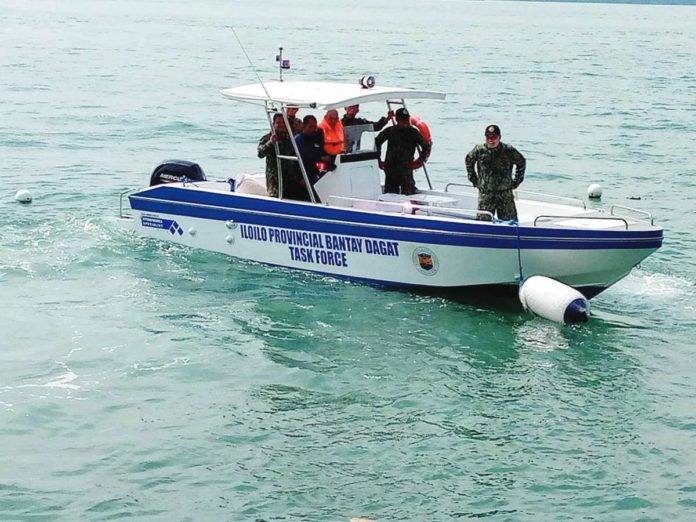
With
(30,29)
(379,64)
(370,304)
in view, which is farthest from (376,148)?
(30,29)

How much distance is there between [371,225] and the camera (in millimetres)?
14586

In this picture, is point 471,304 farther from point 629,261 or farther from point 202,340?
point 202,340

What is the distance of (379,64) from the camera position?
5269 cm

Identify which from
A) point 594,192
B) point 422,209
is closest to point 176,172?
point 422,209

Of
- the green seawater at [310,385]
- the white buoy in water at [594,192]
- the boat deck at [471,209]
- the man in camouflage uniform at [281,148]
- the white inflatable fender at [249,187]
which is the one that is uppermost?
the man in camouflage uniform at [281,148]

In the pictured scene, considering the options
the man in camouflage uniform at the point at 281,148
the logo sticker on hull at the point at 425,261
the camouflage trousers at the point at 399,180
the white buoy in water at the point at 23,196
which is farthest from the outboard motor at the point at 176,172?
the logo sticker on hull at the point at 425,261

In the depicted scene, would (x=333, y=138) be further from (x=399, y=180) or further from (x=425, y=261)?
(x=425, y=261)

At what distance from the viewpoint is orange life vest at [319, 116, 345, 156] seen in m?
15.1

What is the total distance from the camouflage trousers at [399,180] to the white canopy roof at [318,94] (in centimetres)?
98

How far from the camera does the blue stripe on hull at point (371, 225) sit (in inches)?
537

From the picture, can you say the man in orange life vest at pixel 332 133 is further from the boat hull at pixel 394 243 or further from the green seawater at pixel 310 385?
the green seawater at pixel 310 385

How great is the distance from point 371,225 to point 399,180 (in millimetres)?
1571

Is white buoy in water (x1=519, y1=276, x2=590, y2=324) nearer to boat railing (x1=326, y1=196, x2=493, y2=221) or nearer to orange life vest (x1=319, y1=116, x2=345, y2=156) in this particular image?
boat railing (x1=326, y1=196, x2=493, y2=221)

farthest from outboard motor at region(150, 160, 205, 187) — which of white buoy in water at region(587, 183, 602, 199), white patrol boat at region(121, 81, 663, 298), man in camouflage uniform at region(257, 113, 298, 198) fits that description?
white buoy in water at region(587, 183, 602, 199)
